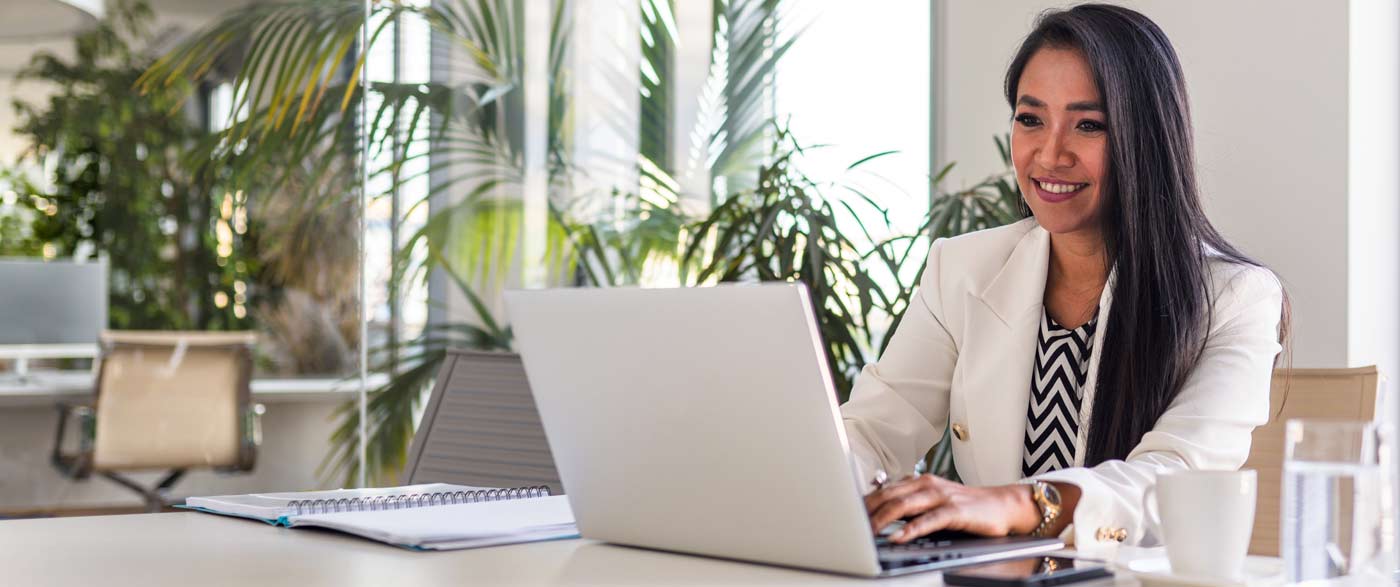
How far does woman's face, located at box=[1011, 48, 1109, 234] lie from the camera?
1.84 meters

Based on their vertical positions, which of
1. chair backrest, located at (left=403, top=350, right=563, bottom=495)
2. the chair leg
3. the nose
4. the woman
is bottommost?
the chair leg

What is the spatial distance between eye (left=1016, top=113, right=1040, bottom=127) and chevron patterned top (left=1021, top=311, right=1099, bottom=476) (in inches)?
10.9

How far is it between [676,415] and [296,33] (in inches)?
118

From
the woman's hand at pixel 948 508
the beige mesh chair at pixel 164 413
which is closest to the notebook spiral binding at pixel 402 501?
the woman's hand at pixel 948 508

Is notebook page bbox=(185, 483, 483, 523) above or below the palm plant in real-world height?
below

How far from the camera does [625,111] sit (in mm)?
4137

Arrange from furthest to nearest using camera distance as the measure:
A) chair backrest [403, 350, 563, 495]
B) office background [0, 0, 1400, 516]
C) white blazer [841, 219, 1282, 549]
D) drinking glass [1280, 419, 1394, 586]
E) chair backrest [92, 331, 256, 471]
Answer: chair backrest [92, 331, 256, 471]
office background [0, 0, 1400, 516]
chair backrest [403, 350, 563, 495]
white blazer [841, 219, 1282, 549]
drinking glass [1280, 419, 1394, 586]

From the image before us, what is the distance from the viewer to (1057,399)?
191cm

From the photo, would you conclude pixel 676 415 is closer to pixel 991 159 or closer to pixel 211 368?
pixel 991 159

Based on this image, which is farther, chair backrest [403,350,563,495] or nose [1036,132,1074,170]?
chair backrest [403,350,563,495]

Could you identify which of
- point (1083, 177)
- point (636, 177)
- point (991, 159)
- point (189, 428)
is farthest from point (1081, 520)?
point (189, 428)

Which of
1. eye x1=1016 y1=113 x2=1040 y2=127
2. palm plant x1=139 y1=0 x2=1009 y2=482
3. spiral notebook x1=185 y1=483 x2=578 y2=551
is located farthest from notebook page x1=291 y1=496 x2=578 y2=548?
palm plant x1=139 y1=0 x2=1009 y2=482

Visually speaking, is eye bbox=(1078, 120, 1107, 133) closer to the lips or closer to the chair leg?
the lips

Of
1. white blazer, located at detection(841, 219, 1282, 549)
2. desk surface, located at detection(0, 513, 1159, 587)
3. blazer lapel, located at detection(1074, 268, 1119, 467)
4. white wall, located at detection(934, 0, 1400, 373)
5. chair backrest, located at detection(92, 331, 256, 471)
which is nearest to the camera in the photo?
desk surface, located at detection(0, 513, 1159, 587)
